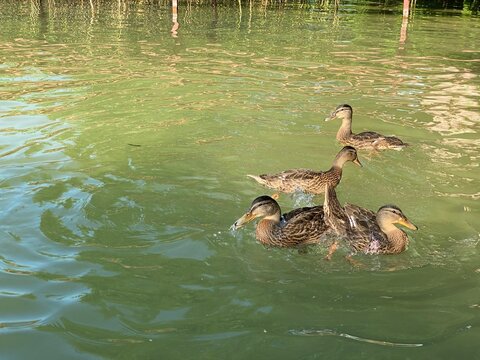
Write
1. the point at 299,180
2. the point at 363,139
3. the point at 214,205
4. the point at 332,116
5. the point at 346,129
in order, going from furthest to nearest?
the point at 332,116
the point at 346,129
the point at 363,139
the point at 299,180
the point at 214,205

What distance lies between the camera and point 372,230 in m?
5.73

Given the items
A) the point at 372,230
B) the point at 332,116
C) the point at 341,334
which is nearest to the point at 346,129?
the point at 332,116

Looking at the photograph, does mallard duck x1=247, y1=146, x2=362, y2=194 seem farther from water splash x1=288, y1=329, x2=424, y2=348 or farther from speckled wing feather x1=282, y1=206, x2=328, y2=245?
water splash x1=288, y1=329, x2=424, y2=348

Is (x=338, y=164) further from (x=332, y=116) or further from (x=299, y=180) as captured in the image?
(x=332, y=116)

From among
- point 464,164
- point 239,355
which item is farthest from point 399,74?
point 239,355

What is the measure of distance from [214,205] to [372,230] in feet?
6.16

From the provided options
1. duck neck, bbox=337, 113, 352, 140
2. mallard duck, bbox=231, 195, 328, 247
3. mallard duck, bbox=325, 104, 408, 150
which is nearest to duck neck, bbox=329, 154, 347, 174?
mallard duck, bbox=231, 195, 328, 247

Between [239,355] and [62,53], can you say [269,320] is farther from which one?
[62,53]

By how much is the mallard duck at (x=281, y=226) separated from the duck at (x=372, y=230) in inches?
6.2

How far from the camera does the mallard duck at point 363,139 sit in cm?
866

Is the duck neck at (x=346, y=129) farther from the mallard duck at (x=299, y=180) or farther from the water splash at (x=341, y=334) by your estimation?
the water splash at (x=341, y=334)

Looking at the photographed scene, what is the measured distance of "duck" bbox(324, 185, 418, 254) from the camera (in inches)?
224

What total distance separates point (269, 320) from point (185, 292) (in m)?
0.80

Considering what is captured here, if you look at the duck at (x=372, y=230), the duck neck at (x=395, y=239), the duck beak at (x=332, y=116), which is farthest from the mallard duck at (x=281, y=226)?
the duck beak at (x=332, y=116)
